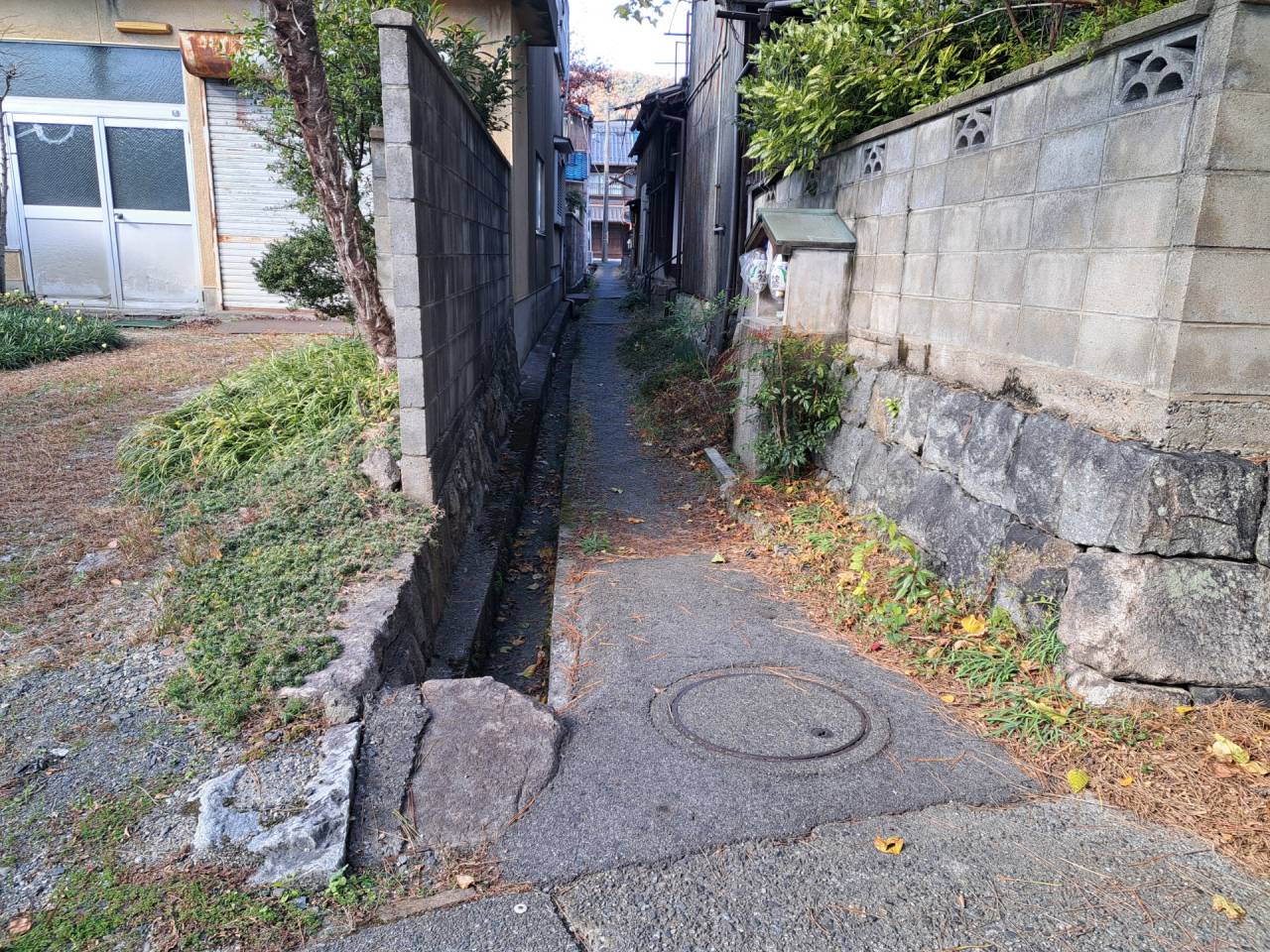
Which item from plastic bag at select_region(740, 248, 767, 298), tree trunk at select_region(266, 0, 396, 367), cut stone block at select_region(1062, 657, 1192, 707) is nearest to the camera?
cut stone block at select_region(1062, 657, 1192, 707)

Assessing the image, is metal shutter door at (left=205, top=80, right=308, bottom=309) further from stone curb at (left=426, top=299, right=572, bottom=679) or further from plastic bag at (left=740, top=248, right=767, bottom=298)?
plastic bag at (left=740, top=248, right=767, bottom=298)

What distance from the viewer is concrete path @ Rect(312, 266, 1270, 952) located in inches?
89.4

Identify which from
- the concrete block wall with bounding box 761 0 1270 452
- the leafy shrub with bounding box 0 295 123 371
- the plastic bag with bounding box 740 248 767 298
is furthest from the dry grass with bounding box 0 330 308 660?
the plastic bag with bounding box 740 248 767 298

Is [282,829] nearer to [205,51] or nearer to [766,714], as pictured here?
[766,714]

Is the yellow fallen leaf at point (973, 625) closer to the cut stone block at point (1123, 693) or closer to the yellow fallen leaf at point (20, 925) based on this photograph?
the cut stone block at point (1123, 693)

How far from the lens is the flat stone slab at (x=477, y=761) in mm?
2652

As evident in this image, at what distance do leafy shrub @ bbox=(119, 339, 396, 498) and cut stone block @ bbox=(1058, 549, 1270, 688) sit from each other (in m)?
4.20

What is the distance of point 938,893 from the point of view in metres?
2.41

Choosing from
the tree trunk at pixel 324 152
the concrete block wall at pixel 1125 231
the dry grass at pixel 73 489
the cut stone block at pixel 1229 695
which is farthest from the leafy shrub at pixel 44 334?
the cut stone block at pixel 1229 695

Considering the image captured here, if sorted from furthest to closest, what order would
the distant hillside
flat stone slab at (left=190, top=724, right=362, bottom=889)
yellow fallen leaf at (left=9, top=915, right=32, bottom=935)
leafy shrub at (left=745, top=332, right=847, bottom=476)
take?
the distant hillside → leafy shrub at (left=745, top=332, right=847, bottom=476) → flat stone slab at (left=190, top=724, right=362, bottom=889) → yellow fallen leaf at (left=9, top=915, right=32, bottom=935)

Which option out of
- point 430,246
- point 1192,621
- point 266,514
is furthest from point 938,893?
point 430,246

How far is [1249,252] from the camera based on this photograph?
2889 mm

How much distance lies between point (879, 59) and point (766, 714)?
162 inches

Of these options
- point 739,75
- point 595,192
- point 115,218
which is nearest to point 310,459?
point 739,75
